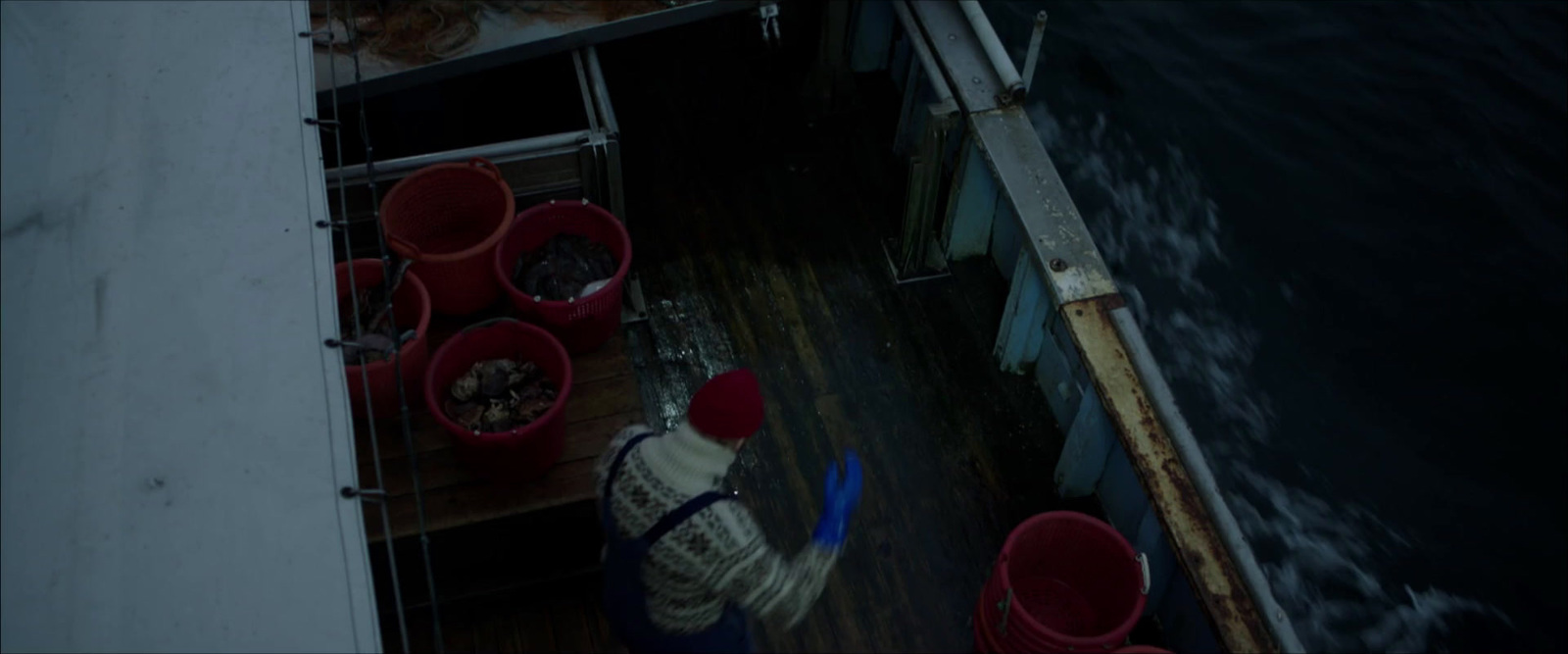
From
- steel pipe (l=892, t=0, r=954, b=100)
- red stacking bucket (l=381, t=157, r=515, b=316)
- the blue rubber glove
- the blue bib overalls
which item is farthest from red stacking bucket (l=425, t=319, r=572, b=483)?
steel pipe (l=892, t=0, r=954, b=100)

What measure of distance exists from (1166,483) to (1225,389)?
2356 mm

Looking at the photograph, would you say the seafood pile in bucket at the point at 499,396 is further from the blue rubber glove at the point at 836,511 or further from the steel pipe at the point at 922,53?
the steel pipe at the point at 922,53

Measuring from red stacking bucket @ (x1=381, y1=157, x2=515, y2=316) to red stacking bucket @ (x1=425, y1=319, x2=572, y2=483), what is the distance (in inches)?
10.2

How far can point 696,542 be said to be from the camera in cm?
263

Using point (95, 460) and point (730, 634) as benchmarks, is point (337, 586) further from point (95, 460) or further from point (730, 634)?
point (730, 634)

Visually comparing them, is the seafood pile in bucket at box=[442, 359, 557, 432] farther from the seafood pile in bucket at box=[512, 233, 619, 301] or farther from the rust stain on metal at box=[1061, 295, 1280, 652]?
the rust stain on metal at box=[1061, 295, 1280, 652]

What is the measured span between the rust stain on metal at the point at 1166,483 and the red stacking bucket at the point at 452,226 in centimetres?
199

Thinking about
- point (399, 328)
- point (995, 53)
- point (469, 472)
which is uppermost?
point (995, 53)

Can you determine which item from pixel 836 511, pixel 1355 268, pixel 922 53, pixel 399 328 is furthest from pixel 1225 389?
pixel 399 328

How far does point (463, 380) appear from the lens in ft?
12.0

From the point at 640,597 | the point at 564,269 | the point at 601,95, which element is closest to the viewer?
the point at 640,597

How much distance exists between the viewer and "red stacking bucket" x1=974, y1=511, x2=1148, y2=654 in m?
3.47

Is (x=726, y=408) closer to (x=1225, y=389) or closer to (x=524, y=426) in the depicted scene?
(x=524, y=426)

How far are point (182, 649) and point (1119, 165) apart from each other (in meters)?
5.60
